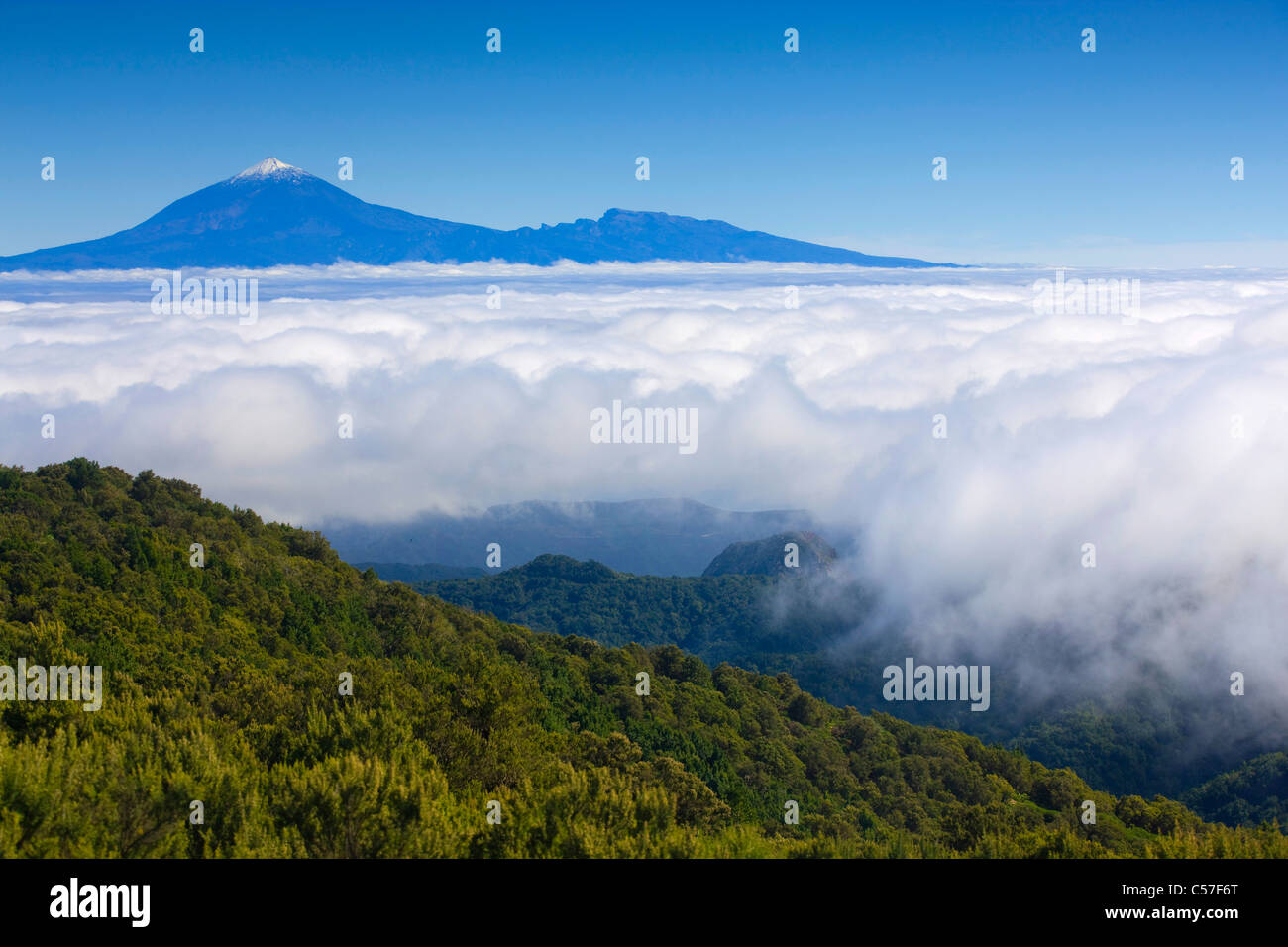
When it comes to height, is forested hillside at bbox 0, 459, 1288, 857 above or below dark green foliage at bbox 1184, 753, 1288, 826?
above

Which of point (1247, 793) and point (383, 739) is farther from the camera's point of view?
point (1247, 793)

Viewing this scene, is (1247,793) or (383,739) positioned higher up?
(383,739)

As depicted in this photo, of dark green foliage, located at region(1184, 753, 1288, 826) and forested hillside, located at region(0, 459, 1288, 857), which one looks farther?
dark green foliage, located at region(1184, 753, 1288, 826)

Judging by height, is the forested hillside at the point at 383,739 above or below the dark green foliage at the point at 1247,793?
above

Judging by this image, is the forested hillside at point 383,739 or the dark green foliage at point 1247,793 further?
the dark green foliage at point 1247,793
